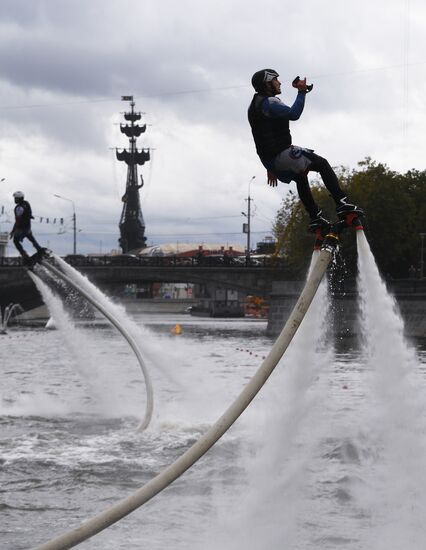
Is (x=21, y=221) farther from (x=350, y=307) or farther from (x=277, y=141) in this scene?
(x=350, y=307)

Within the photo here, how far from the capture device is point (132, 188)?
608 feet

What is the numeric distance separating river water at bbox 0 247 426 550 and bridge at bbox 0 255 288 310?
6711cm

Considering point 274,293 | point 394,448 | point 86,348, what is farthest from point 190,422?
point 274,293

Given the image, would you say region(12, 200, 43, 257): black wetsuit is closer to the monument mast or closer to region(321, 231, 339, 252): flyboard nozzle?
region(321, 231, 339, 252): flyboard nozzle

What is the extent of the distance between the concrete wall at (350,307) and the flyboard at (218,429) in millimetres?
57342

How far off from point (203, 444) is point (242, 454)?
13.3 metres

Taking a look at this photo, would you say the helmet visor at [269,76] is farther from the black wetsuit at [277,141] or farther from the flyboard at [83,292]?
the flyboard at [83,292]

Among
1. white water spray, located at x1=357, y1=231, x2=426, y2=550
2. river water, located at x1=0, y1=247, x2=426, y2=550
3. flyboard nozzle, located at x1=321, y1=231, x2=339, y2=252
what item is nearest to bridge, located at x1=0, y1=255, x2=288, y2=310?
river water, located at x1=0, y1=247, x2=426, y2=550

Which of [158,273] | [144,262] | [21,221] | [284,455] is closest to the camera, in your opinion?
[284,455]

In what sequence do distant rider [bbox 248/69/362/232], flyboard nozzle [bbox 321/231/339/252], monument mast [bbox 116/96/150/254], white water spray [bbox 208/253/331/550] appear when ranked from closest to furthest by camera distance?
1. flyboard nozzle [bbox 321/231/339/252]
2. distant rider [bbox 248/69/362/232]
3. white water spray [bbox 208/253/331/550]
4. monument mast [bbox 116/96/150/254]

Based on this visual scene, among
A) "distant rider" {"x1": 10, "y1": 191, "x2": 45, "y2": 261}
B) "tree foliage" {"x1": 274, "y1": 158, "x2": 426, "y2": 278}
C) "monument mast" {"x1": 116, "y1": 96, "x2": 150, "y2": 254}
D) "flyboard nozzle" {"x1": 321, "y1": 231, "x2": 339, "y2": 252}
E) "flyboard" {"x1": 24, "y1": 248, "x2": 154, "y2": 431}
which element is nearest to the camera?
"flyboard nozzle" {"x1": 321, "y1": 231, "x2": 339, "y2": 252}

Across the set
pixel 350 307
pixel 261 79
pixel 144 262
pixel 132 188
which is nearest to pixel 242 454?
pixel 261 79

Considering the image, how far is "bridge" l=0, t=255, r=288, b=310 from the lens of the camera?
351 feet

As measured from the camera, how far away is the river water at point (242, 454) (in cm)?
1121
